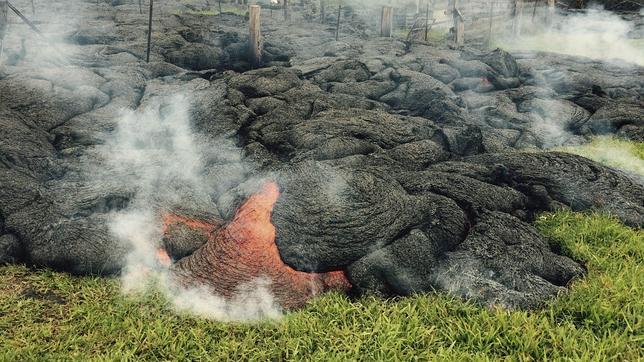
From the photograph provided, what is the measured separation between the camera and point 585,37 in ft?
80.7

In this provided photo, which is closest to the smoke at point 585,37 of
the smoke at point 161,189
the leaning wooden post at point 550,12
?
the leaning wooden post at point 550,12

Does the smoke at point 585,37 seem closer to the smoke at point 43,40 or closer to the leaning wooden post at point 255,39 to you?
the leaning wooden post at point 255,39

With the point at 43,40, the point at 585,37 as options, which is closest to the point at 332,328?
the point at 43,40

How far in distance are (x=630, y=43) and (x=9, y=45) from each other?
25.7 meters

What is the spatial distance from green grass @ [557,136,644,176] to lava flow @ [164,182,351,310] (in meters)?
6.60

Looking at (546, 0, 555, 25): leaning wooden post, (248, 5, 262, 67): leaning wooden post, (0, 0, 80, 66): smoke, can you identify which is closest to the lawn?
(0, 0, 80, 66): smoke

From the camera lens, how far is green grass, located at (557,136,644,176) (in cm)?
866

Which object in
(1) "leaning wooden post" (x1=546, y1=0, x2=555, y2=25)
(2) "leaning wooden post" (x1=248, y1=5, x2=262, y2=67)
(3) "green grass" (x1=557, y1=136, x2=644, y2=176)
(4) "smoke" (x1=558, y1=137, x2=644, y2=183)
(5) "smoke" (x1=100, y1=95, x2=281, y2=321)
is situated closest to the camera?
(5) "smoke" (x1=100, y1=95, x2=281, y2=321)

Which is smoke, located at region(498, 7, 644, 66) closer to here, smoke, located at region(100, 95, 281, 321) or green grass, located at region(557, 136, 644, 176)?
green grass, located at region(557, 136, 644, 176)

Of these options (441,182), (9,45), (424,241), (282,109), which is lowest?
(424,241)

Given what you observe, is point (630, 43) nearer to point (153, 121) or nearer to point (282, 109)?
point (282, 109)

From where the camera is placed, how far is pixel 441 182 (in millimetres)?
6262

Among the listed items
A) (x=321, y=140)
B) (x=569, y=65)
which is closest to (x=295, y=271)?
(x=321, y=140)

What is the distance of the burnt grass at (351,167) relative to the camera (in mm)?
5266
